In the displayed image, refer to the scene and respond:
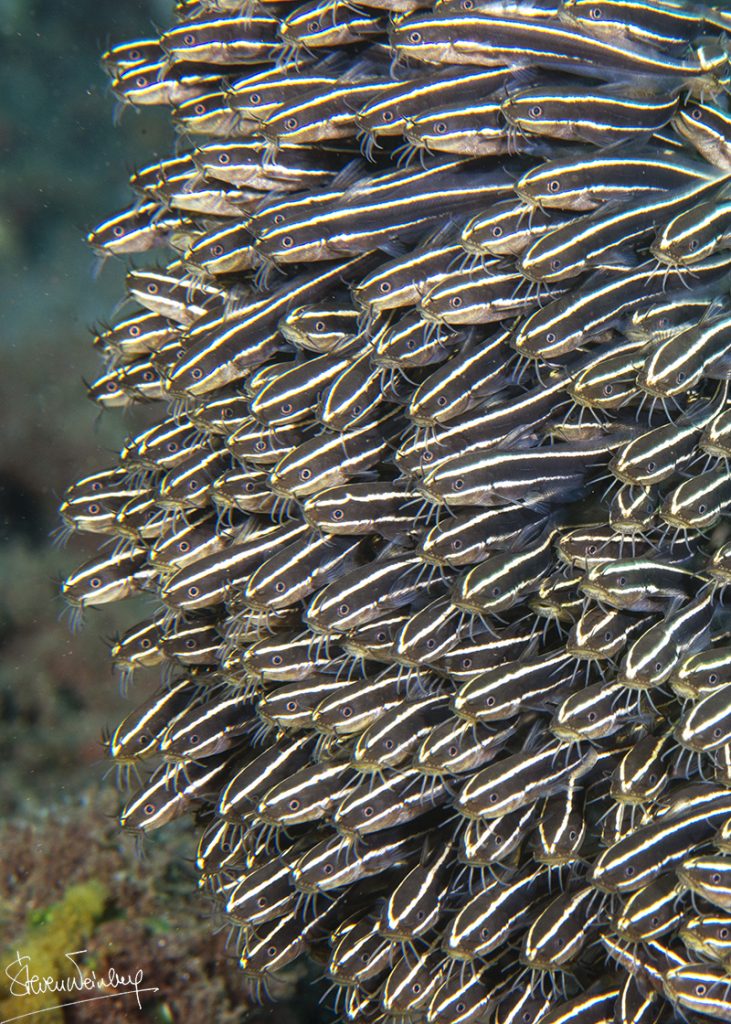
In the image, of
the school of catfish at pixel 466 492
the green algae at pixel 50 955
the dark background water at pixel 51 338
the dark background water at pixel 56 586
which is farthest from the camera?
the dark background water at pixel 51 338

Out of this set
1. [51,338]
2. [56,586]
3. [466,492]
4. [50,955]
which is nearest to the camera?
[466,492]

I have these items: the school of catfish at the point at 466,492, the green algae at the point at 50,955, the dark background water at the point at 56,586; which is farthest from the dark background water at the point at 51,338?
the school of catfish at the point at 466,492

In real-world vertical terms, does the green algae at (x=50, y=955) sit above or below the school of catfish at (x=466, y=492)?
below

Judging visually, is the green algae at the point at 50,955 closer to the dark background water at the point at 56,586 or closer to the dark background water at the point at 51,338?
the dark background water at the point at 56,586

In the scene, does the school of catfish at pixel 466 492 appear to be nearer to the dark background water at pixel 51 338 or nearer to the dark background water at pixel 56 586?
the dark background water at pixel 56 586

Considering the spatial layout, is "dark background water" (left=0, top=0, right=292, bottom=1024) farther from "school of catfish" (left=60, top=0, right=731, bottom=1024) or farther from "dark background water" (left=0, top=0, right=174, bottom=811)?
"school of catfish" (left=60, top=0, right=731, bottom=1024)

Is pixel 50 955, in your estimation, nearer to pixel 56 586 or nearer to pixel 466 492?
pixel 56 586

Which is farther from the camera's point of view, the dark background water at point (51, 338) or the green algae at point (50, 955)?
the dark background water at point (51, 338)

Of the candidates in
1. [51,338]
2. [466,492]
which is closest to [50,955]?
[466,492]

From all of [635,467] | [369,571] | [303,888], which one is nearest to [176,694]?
[303,888]

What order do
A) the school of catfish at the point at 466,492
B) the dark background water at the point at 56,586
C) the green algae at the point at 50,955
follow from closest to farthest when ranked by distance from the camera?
the school of catfish at the point at 466,492, the green algae at the point at 50,955, the dark background water at the point at 56,586
